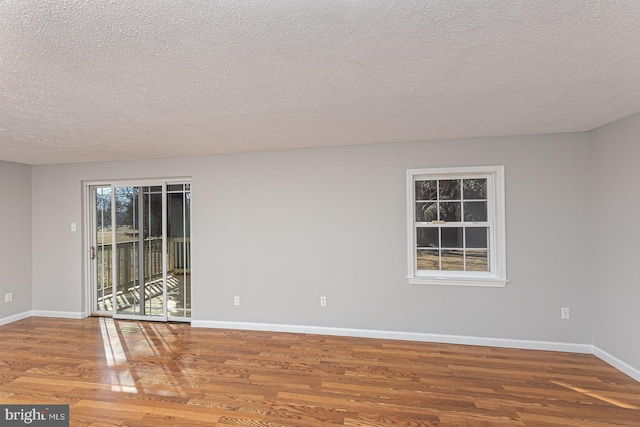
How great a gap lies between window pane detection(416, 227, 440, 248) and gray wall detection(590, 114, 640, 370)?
1540 mm

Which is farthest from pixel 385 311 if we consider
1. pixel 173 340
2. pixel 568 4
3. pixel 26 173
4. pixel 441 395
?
pixel 26 173

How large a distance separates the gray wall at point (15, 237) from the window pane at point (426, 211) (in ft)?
18.5

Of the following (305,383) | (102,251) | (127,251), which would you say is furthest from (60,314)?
(305,383)

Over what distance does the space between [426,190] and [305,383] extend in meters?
2.48

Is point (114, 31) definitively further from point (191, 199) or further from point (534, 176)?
point (534, 176)

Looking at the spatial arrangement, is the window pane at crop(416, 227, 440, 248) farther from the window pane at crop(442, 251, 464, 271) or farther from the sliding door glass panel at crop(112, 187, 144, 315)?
the sliding door glass panel at crop(112, 187, 144, 315)

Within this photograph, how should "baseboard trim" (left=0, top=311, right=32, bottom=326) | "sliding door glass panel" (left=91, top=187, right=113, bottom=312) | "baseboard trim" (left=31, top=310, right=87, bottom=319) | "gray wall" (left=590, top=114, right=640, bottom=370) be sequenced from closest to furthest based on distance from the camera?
"gray wall" (left=590, top=114, right=640, bottom=370), "baseboard trim" (left=0, top=311, right=32, bottom=326), "baseboard trim" (left=31, top=310, right=87, bottom=319), "sliding door glass panel" (left=91, top=187, right=113, bottom=312)

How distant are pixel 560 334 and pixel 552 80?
2753mm

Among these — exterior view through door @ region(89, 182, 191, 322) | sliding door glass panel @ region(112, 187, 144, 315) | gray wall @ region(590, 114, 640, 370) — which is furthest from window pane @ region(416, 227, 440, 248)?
sliding door glass panel @ region(112, 187, 144, 315)

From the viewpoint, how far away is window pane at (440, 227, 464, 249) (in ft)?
12.0

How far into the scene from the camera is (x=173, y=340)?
12.1 ft

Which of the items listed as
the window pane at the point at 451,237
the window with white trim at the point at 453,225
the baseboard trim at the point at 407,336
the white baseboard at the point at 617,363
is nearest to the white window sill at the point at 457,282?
the window with white trim at the point at 453,225

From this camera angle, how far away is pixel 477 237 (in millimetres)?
3605

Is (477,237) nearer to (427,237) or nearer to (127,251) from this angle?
(427,237)
